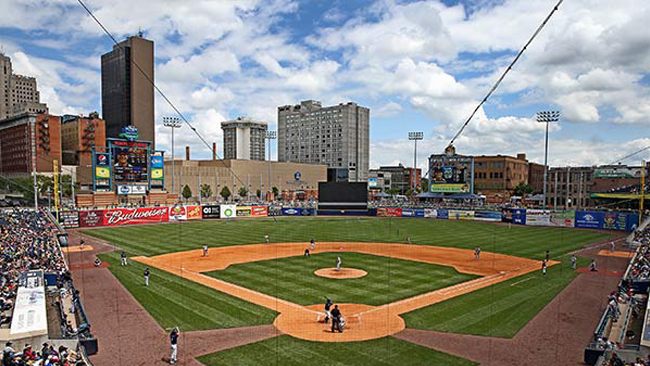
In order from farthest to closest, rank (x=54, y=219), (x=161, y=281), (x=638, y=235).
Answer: (x=54, y=219)
(x=638, y=235)
(x=161, y=281)

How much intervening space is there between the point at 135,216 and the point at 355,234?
99.8 feet

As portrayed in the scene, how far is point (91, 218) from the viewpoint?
53688 mm

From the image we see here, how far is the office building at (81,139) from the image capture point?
10344 centimetres

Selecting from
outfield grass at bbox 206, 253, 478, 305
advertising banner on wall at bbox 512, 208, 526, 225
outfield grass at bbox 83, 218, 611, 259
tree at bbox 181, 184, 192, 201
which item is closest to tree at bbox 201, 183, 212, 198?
tree at bbox 181, 184, 192, 201

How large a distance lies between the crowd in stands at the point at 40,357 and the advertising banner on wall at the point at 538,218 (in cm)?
5587

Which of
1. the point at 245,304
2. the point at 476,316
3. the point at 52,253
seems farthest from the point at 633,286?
the point at 52,253

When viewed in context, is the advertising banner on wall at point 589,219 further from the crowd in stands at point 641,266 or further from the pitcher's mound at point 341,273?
the pitcher's mound at point 341,273

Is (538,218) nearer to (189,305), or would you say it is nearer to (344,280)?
(344,280)

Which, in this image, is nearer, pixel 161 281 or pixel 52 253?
pixel 161 281

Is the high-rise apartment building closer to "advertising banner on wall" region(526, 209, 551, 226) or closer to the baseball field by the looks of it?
the baseball field

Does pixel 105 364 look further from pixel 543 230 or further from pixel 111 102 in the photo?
pixel 111 102

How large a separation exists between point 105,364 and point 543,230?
168 feet

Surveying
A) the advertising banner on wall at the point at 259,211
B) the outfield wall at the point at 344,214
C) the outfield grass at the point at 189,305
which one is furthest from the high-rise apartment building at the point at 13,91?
the outfield grass at the point at 189,305

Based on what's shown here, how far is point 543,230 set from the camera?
52688 millimetres
